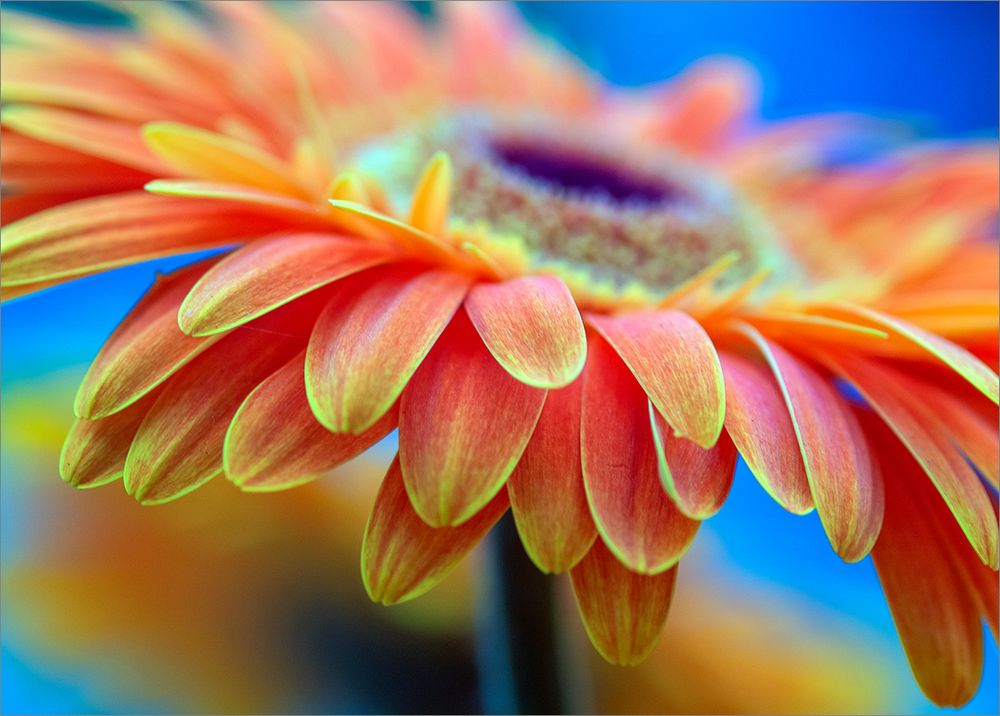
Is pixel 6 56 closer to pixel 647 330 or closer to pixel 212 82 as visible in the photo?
pixel 212 82

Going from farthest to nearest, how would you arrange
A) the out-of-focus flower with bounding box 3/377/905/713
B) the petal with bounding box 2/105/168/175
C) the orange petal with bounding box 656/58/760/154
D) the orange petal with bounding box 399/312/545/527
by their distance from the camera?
the orange petal with bounding box 656/58/760/154
the out-of-focus flower with bounding box 3/377/905/713
the petal with bounding box 2/105/168/175
the orange petal with bounding box 399/312/545/527

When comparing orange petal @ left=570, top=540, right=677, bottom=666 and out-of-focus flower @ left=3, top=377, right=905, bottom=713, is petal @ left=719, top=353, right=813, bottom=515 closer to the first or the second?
orange petal @ left=570, top=540, right=677, bottom=666

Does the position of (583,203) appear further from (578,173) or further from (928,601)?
Answer: (928,601)

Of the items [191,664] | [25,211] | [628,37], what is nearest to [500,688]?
[191,664]

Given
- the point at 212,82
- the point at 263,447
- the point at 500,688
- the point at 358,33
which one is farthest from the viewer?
the point at 358,33

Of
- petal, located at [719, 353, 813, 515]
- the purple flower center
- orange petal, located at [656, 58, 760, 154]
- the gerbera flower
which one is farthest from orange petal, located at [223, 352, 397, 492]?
orange petal, located at [656, 58, 760, 154]

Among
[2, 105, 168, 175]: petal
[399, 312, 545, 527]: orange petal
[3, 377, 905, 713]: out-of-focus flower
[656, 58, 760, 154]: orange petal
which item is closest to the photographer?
[399, 312, 545, 527]: orange petal
